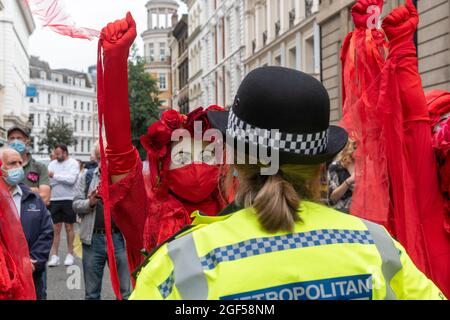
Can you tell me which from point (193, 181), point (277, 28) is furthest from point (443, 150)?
point (277, 28)

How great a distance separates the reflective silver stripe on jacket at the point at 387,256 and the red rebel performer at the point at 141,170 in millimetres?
855

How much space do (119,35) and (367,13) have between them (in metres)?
1.44

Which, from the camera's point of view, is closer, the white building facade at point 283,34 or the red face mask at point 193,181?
the red face mask at point 193,181

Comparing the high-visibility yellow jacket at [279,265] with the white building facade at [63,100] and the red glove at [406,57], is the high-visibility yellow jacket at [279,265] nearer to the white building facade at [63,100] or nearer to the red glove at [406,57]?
the red glove at [406,57]

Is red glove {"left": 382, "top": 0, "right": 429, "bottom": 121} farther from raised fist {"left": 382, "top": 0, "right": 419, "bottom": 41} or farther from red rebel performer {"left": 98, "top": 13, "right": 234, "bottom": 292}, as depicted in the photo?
red rebel performer {"left": 98, "top": 13, "right": 234, "bottom": 292}

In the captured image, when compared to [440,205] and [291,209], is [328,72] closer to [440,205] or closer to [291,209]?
[440,205]

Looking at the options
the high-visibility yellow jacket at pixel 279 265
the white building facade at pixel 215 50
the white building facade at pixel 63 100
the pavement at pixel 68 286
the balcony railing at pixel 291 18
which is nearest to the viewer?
the high-visibility yellow jacket at pixel 279 265

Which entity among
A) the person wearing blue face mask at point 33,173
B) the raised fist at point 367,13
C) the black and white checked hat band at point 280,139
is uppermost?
the raised fist at point 367,13

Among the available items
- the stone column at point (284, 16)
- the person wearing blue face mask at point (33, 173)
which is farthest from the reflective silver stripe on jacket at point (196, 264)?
the stone column at point (284, 16)

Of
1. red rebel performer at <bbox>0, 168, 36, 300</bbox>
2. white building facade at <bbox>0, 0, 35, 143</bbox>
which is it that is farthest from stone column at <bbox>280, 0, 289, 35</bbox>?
white building facade at <bbox>0, 0, 35, 143</bbox>

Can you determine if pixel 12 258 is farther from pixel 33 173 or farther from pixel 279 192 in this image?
pixel 33 173

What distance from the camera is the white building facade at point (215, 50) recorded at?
1390 inches

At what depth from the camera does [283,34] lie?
25.2 metres
